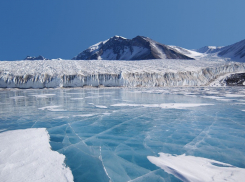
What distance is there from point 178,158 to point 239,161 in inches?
40.6

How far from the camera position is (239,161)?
→ 2.87 metres

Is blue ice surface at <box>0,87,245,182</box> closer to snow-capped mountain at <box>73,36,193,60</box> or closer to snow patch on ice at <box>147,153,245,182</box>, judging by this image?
snow patch on ice at <box>147,153,245,182</box>

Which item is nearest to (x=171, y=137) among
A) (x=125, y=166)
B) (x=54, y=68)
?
(x=125, y=166)

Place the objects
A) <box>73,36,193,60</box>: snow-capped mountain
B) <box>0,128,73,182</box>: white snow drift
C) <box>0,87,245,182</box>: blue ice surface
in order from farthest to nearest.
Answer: <box>73,36,193,60</box>: snow-capped mountain < <box>0,87,245,182</box>: blue ice surface < <box>0,128,73,182</box>: white snow drift

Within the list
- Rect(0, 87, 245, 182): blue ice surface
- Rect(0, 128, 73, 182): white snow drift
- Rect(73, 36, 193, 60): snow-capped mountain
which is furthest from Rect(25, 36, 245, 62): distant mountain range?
Rect(0, 128, 73, 182): white snow drift

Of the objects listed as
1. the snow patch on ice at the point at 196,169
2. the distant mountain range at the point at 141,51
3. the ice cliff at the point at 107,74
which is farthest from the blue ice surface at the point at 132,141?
the distant mountain range at the point at 141,51

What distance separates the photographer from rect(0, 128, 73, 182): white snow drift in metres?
2.36

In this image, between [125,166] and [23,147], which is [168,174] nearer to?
[125,166]

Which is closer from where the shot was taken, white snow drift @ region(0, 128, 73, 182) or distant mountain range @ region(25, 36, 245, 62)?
white snow drift @ region(0, 128, 73, 182)

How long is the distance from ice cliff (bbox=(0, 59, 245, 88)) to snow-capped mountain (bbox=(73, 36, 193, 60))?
43327mm

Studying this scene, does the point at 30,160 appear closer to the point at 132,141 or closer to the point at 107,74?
the point at 132,141

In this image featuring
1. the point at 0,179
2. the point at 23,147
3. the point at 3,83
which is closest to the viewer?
the point at 0,179

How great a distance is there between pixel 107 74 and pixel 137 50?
212 feet

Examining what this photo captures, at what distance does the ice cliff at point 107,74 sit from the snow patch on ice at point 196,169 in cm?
2594
